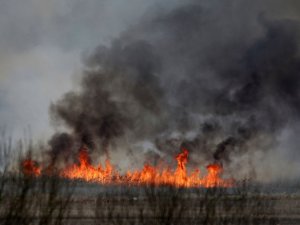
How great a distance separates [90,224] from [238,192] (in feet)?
41.4

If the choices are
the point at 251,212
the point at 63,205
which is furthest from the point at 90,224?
the point at 63,205

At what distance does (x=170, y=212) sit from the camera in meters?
20.3

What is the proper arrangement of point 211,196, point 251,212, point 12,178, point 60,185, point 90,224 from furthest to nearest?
point 90,224 → point 251,212 → point 211,196 → point 60,185 → point 12,178

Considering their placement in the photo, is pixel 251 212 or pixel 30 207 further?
pixel 251 212

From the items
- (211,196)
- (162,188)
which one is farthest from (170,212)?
(211,196)

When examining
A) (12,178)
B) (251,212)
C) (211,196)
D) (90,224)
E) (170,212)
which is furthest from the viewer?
(90,224)

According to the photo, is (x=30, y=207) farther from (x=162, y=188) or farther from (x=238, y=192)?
(x=238, y=192)

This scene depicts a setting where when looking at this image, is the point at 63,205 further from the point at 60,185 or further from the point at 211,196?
the point at 211,196

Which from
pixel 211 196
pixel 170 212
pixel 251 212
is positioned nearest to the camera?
pixel 170 212

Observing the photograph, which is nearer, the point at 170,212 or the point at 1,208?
the point at 1,208

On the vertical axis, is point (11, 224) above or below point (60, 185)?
below

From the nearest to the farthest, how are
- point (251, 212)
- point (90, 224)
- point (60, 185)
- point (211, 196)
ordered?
point (60, 185) → point (211, 196) → point (251, 212) → point (90, 224)

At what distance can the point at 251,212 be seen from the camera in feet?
77.4

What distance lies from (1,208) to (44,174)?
158 cm
